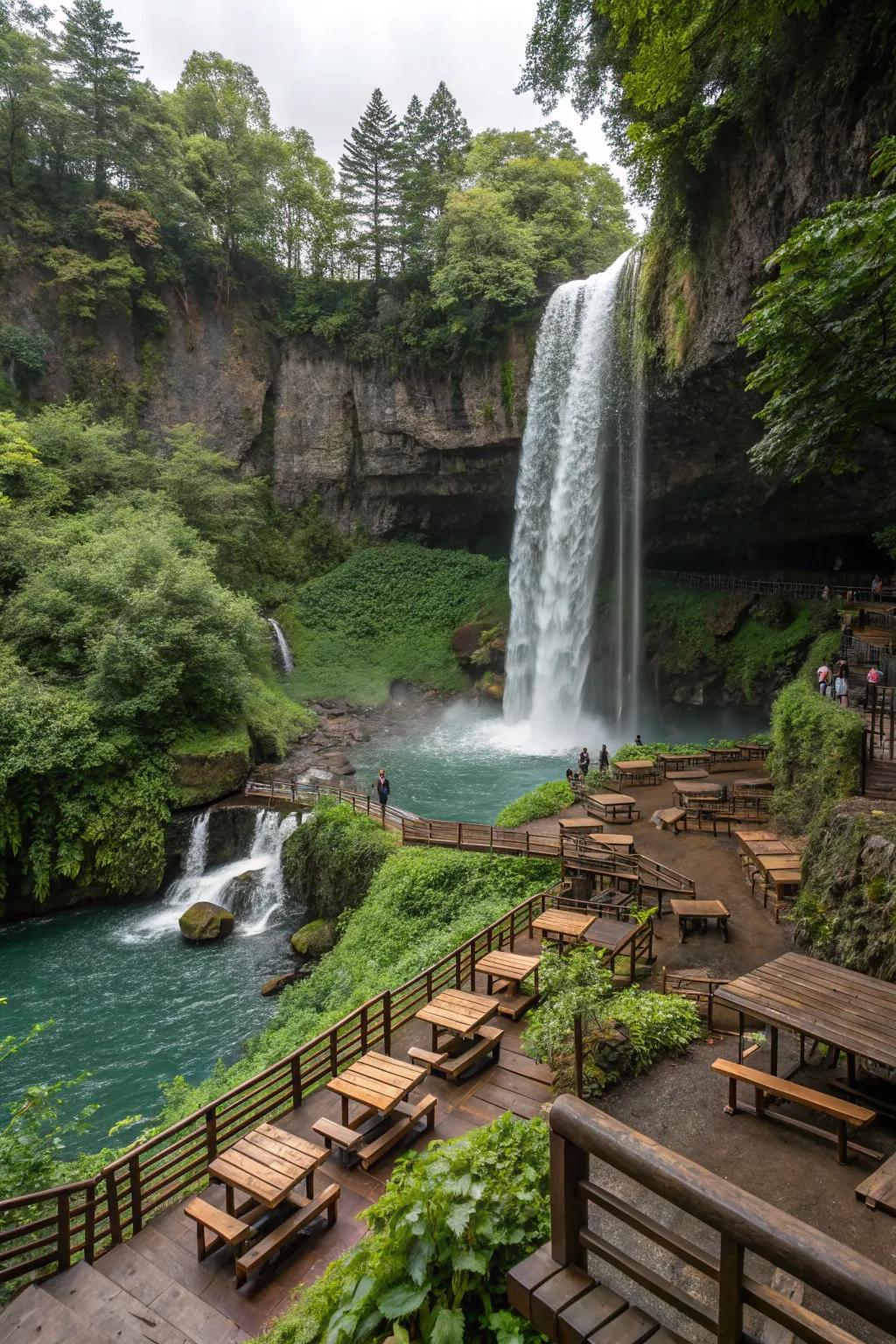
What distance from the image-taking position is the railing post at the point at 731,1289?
6.98 ft

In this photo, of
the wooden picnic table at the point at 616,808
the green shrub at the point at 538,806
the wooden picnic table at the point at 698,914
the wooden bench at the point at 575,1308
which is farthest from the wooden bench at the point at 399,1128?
the green shrub at the point at 538,806

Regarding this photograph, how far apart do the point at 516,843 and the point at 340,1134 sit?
8330mm

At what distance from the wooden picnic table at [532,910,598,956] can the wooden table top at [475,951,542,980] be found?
26.1 inches

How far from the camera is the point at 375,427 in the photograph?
36844 mm

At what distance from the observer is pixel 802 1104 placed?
570cm

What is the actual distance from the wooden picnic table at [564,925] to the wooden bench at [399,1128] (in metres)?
3.02

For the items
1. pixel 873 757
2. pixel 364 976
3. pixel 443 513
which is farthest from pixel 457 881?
pixel 443 513

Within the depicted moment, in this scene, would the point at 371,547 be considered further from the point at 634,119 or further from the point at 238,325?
the point at 634,119

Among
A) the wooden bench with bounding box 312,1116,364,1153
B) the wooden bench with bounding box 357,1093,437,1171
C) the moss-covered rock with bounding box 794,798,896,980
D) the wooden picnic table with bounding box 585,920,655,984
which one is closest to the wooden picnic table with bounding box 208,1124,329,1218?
the wooden bench with bounding box 312,1116,364,1153

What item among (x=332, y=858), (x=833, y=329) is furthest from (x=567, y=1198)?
(x=332, y=858)

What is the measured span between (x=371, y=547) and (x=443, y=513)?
442cm

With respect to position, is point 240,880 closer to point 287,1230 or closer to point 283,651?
point 287,1230

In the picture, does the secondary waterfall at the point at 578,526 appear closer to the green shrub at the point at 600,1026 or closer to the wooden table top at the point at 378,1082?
the green shrub at the point at 600,1026

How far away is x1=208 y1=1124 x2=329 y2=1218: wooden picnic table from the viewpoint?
205 inches
